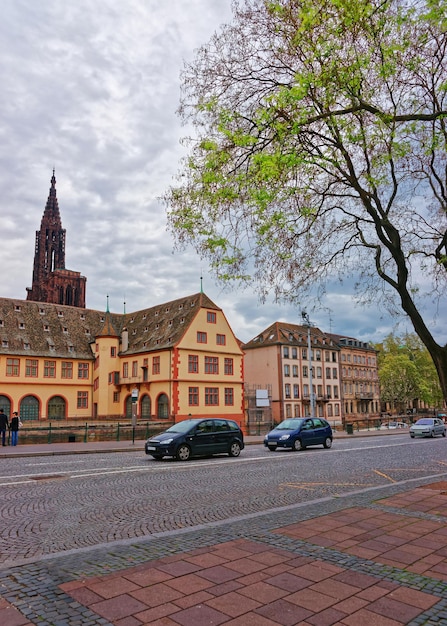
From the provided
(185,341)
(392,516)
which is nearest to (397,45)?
(392,516)

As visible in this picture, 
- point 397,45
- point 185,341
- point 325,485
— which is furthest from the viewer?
point 185,341

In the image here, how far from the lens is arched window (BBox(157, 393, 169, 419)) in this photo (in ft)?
160

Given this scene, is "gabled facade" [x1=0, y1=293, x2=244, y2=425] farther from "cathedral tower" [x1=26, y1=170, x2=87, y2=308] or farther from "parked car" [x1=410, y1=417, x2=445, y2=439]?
"cathedral tower" [x1=26, y1=170, x2=87, y2=308]

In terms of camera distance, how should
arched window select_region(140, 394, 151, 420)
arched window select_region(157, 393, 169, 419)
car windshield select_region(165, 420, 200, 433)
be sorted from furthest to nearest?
arched window select_region(140, 394, 151, 420) < arched window select_region(157, 393, 169, 419) < car windshield select_region(165, 420, 200, 433)

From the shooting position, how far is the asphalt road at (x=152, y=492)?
24.1 ft

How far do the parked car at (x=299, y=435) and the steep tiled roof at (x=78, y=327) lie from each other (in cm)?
2547

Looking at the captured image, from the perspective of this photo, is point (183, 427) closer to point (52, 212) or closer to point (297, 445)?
point (297, 445)

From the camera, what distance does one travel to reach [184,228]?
9.34 m

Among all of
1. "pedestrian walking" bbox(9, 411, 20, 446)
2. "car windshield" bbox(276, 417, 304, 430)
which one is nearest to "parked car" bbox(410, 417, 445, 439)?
"car windshield" bbox(276, 417, 304, 430)

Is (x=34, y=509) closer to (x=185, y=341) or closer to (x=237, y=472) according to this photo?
(x=237, y=472)

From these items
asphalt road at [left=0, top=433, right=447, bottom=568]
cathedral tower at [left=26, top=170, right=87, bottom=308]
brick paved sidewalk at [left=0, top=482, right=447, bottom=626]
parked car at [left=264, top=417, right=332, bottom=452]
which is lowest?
asphalt road at [left=0, top=433, right=447, bottom=568]

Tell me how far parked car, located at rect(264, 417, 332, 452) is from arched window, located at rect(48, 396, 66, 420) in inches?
1349

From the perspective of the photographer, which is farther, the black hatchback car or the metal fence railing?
the metal fence railing

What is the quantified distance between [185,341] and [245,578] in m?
44.9
